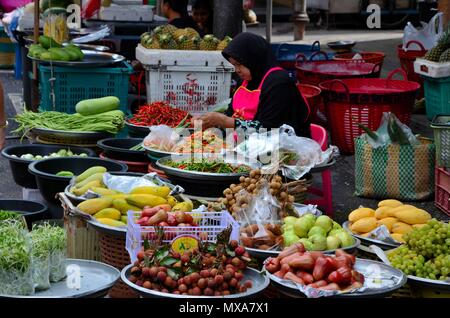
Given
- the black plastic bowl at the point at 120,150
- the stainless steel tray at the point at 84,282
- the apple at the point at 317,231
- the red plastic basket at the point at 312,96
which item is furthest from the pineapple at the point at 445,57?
the stainless steel tray at the point at 84,282

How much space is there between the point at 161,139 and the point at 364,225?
73.1 inches

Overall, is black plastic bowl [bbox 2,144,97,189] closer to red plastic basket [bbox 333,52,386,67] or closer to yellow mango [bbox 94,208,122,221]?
yellow mango [bbox 94,208,122,221]

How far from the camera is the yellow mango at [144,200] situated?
5.05m

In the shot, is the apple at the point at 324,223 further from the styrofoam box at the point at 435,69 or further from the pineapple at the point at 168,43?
the styrofoam box at the point at 435,69

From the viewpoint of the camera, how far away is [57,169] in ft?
20.7

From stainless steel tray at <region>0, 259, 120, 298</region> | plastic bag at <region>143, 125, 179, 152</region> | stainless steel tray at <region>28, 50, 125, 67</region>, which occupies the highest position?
stainless steel tray at <region>28, 50, 125, 67</region>

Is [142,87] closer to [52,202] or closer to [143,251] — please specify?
[52,202]

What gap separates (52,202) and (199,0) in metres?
5.41

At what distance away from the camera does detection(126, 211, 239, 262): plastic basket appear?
437 centimetres

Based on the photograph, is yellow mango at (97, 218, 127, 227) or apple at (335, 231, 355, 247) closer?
apple at (335, 231, 355, 247)

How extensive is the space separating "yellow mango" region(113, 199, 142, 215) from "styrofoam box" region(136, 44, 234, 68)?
3081 mm

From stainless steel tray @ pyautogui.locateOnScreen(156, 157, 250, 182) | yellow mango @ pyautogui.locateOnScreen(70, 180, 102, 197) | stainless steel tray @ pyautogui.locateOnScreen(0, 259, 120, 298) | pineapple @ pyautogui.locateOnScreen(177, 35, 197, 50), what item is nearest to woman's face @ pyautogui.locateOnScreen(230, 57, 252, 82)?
stainless steel tray @ pyautogui.locateOnScreen(156, 157, 250, 182)
